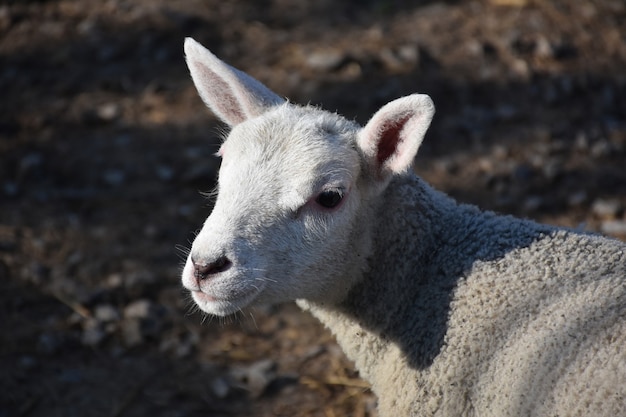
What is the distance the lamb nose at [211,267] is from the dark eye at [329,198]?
53 cm

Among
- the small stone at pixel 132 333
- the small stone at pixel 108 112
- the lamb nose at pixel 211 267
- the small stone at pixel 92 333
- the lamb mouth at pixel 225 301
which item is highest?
the lamb nose at pixel 211 267

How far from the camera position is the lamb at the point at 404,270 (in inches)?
130

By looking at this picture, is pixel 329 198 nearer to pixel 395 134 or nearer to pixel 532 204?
pixel 395 134

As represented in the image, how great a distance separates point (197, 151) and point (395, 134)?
3.49 m

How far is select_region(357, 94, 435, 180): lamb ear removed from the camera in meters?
3.52

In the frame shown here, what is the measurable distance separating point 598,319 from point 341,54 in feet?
15.7

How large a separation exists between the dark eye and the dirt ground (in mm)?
1693

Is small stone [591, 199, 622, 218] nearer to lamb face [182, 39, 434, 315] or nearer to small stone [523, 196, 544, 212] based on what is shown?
small stone [523, 196, 544, 212]

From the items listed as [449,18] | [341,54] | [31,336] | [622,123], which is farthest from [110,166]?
[622,123]

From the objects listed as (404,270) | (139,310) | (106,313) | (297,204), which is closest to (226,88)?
(297,204)

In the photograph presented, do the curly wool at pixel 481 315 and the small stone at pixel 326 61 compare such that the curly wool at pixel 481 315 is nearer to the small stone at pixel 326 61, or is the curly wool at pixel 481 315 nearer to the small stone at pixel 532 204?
the small stone at pixel 532 204

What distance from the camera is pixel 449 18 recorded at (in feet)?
25.9

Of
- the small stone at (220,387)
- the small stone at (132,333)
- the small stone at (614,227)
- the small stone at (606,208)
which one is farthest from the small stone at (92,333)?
the small stone at (606,208)

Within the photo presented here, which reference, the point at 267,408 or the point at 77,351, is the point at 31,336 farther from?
the point at 267,408
